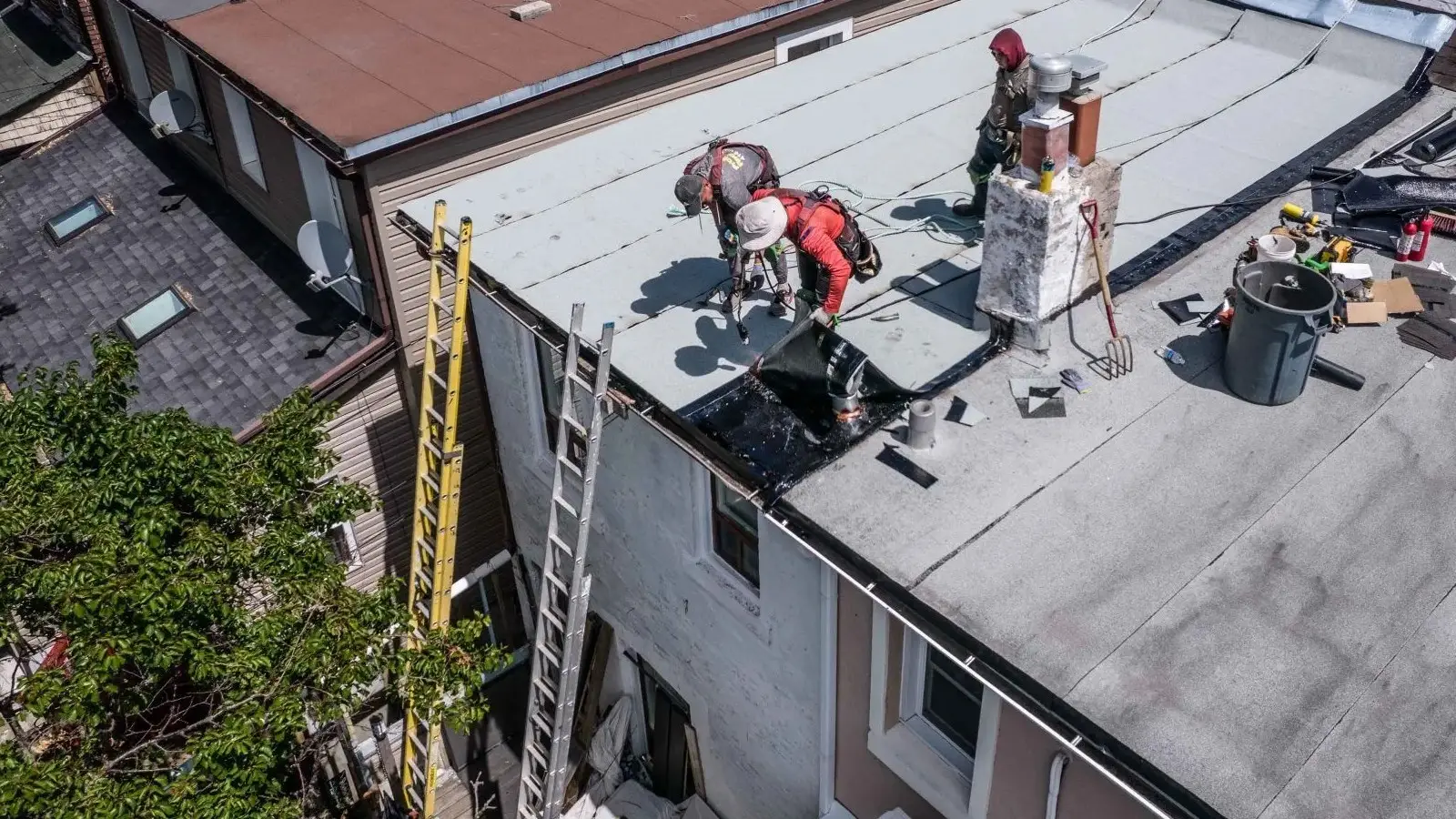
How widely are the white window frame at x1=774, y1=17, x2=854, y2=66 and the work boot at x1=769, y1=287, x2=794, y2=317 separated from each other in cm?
718

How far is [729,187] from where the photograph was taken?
369 inches

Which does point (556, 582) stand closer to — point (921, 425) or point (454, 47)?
point (921, 425)

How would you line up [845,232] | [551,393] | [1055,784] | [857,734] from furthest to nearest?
1. [551,393]
2. [845,232]
3. [857,734]
4. [1055,784]

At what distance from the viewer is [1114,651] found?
22.3 ft

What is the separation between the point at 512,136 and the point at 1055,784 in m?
9.71

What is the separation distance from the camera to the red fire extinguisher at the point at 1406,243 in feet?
32.0

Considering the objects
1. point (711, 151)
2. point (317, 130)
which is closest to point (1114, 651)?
point (711, 151)

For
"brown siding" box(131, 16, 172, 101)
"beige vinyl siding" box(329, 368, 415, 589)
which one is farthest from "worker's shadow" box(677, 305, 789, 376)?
"brown siding" box(131, 16, 172, 101)

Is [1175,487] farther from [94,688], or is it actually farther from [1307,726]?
[94,688]

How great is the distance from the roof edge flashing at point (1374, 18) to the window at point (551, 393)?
917 cm

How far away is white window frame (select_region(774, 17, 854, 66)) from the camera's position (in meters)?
16.3

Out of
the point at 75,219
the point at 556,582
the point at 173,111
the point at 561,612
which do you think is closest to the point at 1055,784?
the point at 556,582

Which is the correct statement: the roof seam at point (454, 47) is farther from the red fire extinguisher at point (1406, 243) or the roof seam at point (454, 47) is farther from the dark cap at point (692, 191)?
the red fire extinguisher at point (1406, 243)

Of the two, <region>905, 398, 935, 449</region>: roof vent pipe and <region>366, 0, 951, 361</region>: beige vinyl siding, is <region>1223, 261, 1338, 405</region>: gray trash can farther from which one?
<region>366, 0, 951, 361</region>: beige vinyl siding
